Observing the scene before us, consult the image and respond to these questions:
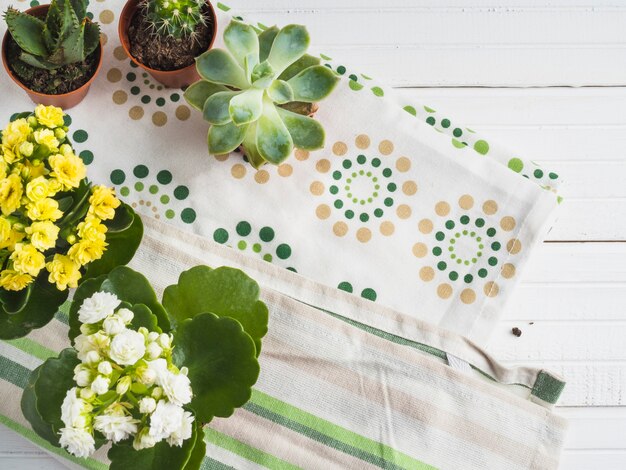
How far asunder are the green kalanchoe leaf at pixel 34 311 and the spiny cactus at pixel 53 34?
32 cm

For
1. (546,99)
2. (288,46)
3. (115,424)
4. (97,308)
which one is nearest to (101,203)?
(97,308)

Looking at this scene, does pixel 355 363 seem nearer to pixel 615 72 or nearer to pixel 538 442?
pixel 538 442

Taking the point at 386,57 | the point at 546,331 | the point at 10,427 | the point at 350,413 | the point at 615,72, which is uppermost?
the point at 615,72

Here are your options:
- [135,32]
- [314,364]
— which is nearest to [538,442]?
[314,364]

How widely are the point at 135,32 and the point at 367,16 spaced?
15.1 inches

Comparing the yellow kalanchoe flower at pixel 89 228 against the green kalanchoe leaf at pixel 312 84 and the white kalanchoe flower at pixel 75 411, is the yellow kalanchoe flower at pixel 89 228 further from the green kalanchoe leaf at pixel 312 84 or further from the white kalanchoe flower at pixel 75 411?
the green kalanchoe leaf at pixel 312 84

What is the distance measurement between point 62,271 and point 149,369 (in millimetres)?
184

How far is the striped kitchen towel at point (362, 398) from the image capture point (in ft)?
3.02

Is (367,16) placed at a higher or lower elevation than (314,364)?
higher

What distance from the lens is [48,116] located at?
718mm

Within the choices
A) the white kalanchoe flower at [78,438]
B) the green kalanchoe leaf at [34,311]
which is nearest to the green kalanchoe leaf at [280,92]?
the green kalanchoe leaf at [34,311]

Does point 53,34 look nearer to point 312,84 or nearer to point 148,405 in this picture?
point 312,84

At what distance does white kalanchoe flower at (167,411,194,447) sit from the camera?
0.64 m

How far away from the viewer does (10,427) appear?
955 millimetres
